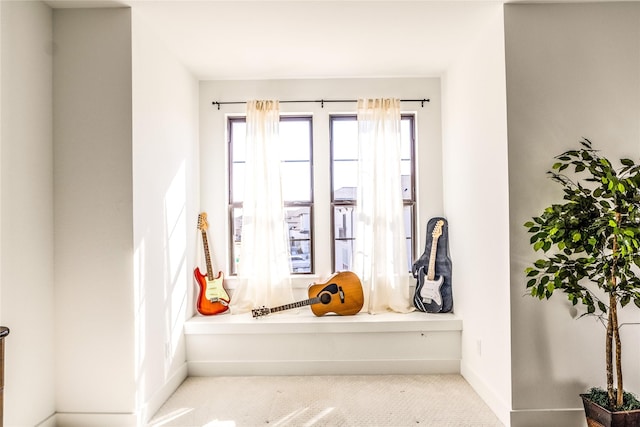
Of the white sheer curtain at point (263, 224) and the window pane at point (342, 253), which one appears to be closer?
the white sheer curtain at point (263, 224)

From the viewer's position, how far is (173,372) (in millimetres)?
3146

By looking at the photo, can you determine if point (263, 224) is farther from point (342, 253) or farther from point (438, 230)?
point (438, 230)

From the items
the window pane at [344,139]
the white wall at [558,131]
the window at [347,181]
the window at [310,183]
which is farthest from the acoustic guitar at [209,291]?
the white wall at [558,131]

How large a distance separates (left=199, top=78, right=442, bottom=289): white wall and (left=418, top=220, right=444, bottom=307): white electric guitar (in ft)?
0.73

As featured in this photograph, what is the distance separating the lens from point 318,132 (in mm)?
3941

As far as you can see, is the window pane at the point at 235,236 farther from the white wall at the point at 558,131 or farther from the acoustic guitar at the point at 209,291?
the white wall at the point at 558,131

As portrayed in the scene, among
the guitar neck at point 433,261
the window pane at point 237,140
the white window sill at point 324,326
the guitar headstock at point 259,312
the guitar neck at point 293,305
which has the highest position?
the window pane at point 237,140

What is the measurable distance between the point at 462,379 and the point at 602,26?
2629mm

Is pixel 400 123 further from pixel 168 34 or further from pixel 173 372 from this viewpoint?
pixel 173 372

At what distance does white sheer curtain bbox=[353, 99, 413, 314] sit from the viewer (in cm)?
370

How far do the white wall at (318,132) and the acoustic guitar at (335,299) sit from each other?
0.34m

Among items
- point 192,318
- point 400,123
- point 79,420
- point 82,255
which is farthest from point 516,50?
point 79,420

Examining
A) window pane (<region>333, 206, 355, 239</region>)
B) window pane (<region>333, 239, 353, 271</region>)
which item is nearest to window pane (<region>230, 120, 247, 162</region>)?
window pane (<region>333, 206, 355, 239</region>)

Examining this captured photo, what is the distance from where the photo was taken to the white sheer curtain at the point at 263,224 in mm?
3730
